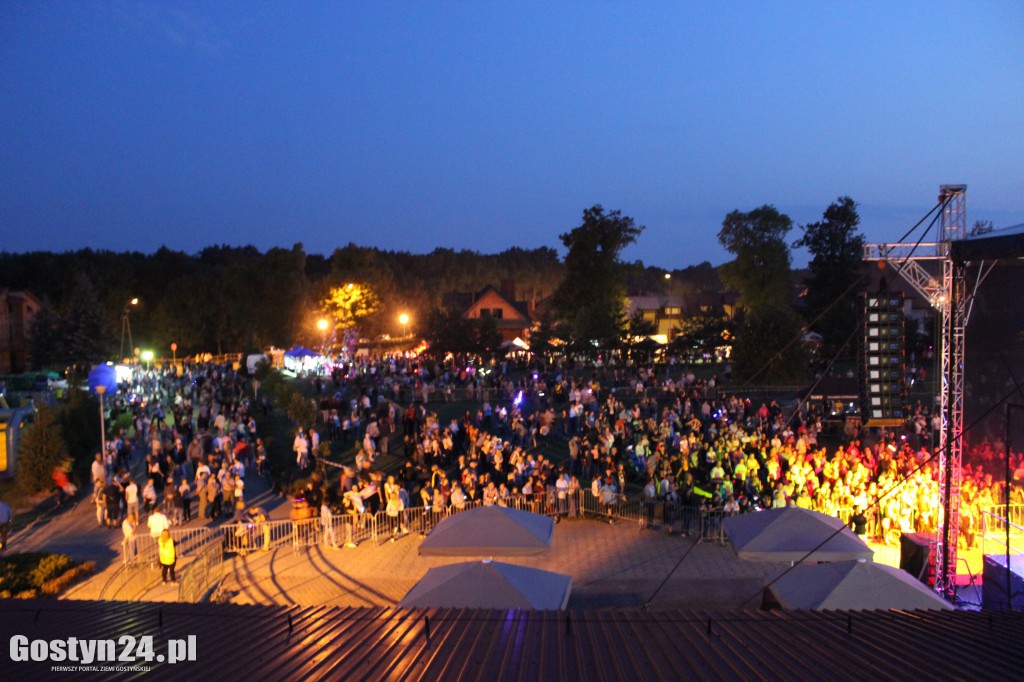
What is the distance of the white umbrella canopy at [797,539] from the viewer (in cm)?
1039

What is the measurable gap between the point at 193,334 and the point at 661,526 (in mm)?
51600

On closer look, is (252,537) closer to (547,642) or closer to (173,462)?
(173,462)

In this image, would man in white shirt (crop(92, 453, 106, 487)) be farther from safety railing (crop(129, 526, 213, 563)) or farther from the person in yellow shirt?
the person in yellow shirt

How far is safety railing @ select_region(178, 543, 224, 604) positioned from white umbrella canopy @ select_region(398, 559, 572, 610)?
3872mm

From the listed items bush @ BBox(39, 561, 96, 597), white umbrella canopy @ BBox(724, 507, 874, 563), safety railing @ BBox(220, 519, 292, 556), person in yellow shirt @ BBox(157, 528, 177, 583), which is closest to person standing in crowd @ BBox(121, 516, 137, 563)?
bush @ BBox(39, 561, 96, 597)

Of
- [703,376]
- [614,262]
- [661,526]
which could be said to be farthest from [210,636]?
[614,262]

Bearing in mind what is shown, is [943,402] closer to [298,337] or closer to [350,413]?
[350,413]

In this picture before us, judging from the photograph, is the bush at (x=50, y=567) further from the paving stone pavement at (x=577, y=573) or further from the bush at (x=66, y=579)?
the paving stone pavement at (x=577, y=573)

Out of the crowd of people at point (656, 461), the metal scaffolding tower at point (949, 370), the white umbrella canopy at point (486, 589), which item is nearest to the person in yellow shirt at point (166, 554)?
the crowd of people at point (656, 461)

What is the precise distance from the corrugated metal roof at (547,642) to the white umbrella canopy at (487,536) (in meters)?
4.05

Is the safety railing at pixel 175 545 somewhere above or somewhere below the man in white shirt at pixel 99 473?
below

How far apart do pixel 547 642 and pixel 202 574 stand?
24.5ft

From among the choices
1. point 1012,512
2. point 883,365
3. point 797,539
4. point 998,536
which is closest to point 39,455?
point 797,539

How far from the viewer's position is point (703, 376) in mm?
34219
